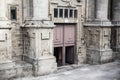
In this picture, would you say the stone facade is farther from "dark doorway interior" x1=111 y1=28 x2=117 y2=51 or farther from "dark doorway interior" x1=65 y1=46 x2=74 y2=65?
"dark doorway interior" x1=111 y1=28 x2=117 y2=51

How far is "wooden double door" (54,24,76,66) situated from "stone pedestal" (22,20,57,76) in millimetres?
1386

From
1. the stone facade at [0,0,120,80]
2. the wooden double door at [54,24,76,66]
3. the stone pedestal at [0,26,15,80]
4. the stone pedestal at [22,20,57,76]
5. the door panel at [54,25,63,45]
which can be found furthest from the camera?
the wooden double door at [54,24,76,66]

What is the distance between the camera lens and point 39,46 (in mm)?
10242

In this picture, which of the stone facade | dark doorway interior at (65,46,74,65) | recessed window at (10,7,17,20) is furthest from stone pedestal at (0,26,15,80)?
dark doorway interior at (65,46,74,65)

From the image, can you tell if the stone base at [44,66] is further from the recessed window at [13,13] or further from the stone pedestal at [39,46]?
the recessed window at [13,13]

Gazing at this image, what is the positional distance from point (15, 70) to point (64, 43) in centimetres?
359

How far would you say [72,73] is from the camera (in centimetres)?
1103

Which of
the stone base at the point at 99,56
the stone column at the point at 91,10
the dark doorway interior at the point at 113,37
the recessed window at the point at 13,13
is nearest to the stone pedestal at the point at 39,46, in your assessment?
the recessed window at the point at 13,13

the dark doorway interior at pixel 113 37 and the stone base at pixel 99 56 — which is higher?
the dark doorway interior at pixel 113 37

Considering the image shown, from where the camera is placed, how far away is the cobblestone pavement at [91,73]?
1020 cm

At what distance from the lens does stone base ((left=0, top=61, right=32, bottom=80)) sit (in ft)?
30.8

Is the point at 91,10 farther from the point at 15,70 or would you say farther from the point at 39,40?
the point at 15,70

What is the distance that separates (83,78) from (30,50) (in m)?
2.85

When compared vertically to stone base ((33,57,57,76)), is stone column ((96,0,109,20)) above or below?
above
